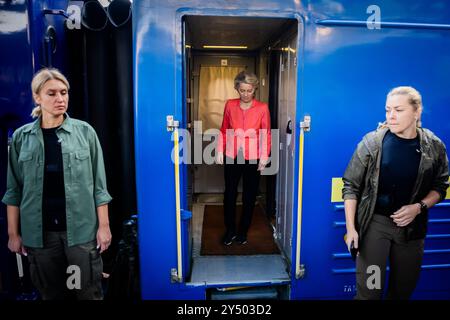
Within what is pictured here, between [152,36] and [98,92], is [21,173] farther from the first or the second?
[98,92]

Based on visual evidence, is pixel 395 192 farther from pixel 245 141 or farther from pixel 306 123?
pixel 245 141

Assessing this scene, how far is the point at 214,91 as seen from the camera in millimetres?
4910

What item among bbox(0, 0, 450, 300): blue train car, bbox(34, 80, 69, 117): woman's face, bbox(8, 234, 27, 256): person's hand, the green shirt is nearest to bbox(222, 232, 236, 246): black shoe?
bbox(0, 0, 450, 300): blue train car

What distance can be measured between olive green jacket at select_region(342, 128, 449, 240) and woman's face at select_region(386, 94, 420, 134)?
68 millimetres

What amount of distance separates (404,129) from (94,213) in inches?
73.7

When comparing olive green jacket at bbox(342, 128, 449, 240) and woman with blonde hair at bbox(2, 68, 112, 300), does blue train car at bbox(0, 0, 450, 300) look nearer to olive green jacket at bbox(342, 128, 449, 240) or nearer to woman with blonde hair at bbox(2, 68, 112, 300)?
woman with blonde hair at bbox(2, 68, 112, 300)

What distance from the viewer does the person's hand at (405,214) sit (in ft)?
6.18

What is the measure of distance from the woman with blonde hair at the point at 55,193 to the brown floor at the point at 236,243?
1.49 metres

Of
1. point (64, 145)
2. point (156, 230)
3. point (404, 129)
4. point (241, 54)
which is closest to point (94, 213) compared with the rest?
point (64, 145)

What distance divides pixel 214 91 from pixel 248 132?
6.27ft

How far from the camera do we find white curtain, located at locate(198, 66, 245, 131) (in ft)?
15.9

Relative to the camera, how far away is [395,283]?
6.70 feet

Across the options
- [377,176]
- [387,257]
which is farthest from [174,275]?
[377,176]

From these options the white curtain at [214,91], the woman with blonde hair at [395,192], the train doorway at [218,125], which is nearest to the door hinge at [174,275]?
the train doorway at [218,125]
